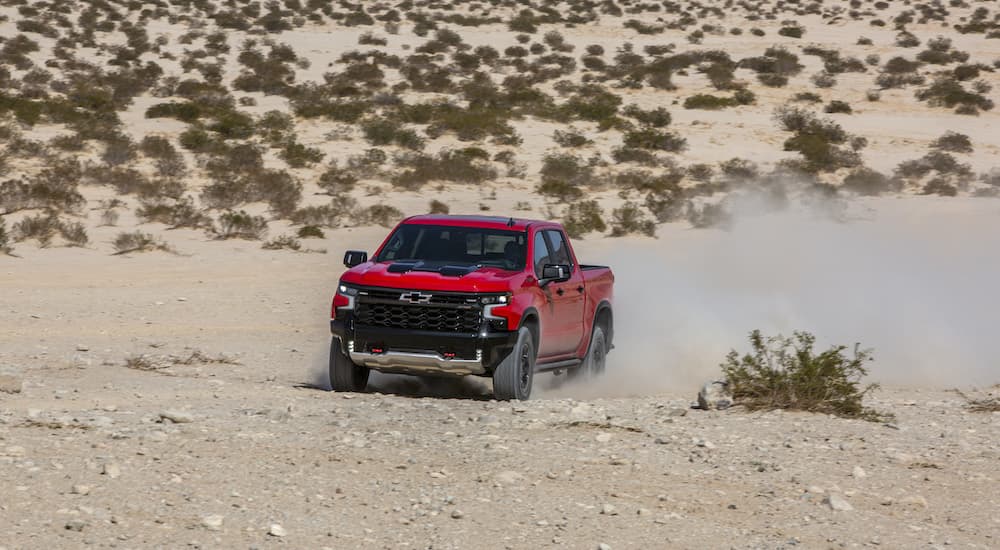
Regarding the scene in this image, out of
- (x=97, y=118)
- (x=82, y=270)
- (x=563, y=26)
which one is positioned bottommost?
(x=82, y=270)

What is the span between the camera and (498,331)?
12461mm

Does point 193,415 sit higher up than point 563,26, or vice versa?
point 563,26

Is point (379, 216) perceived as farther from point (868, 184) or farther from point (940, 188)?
point (940, 188)

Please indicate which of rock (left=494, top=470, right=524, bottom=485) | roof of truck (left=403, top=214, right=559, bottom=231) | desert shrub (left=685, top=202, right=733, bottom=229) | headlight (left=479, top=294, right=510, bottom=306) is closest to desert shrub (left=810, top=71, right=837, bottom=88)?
desert shrub (left=685, top=202, right=733, bottom=229)

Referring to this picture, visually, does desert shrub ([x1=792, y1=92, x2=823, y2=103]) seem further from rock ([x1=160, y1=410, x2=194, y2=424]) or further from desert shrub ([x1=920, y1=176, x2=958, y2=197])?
rock ([x1=160, y1=410, x2=194, y2=424])

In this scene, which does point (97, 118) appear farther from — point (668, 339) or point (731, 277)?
point (668, 339)

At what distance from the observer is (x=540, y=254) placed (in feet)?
44.8

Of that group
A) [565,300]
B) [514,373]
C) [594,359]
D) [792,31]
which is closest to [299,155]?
[594,359]

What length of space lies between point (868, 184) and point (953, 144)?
20.2 feet

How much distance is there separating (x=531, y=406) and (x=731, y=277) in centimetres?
1352


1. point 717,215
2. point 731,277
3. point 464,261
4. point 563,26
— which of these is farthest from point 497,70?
point 464,261

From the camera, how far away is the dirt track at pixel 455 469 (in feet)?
26.5

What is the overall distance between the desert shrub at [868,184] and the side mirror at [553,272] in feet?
82.7

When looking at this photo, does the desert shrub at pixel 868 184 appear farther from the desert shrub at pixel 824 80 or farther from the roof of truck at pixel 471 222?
the roof of truck at pixel 471 222
